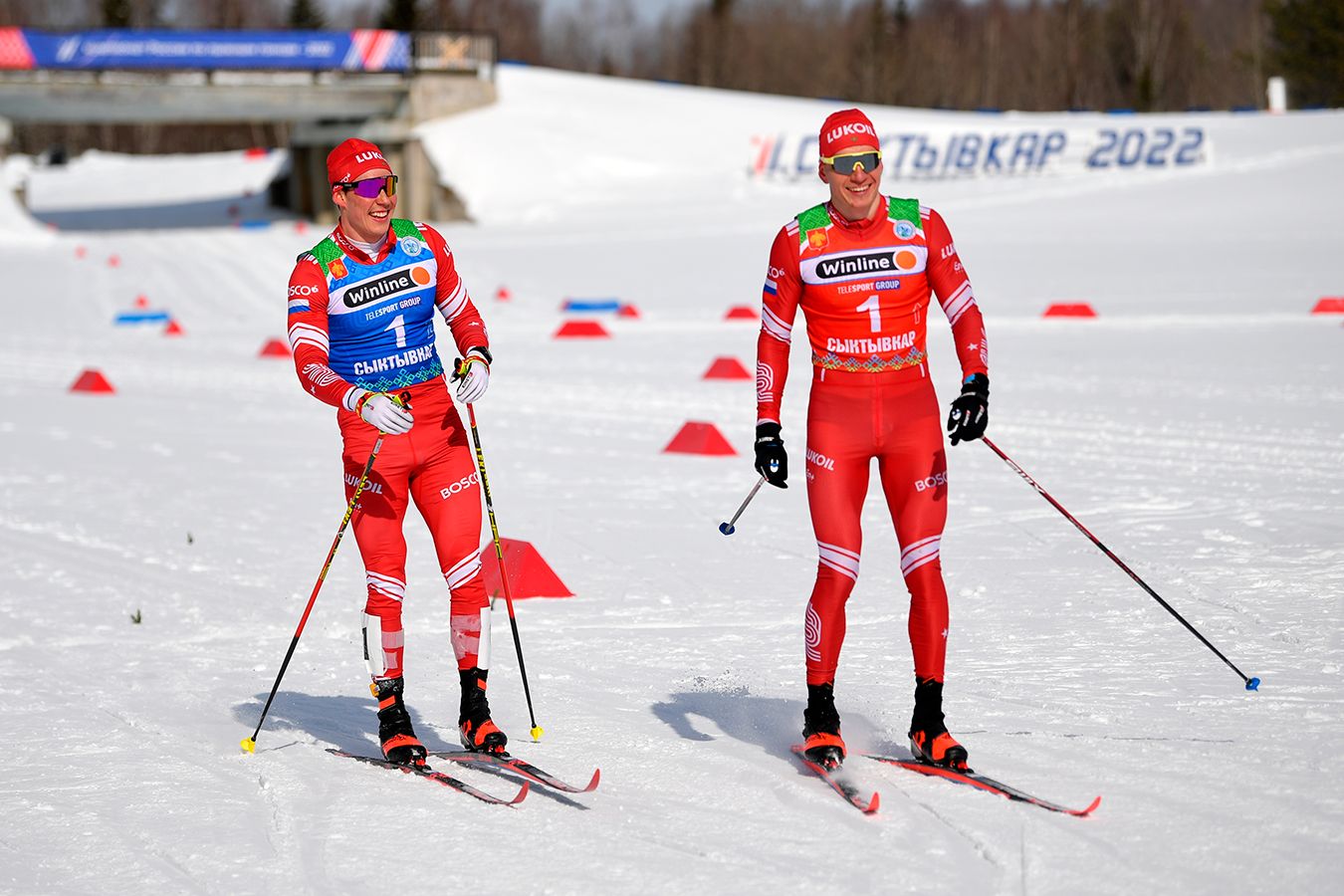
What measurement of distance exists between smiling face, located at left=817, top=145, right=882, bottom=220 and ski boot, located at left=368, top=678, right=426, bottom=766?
2141 millimetres

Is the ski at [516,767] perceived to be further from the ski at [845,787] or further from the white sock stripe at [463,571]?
the ski at [845,787]

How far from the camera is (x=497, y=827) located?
464cm

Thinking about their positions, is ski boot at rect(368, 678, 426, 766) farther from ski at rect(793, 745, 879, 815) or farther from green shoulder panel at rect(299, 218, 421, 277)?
green shoulder panel at rect(299, 218, 421, 277)

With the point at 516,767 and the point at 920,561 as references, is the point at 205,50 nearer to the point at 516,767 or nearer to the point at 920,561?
the point at 516,767

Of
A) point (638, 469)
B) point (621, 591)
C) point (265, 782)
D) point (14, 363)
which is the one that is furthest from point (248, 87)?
point (265, 782)

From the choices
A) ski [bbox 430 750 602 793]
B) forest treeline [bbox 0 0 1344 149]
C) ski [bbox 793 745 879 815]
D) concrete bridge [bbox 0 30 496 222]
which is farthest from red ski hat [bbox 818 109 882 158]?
forest treeline [bbox 0 0 1344 149]

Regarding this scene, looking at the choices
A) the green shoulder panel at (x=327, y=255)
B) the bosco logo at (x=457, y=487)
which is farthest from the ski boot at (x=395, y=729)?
the green shoulder panel at (x=327, y=255)

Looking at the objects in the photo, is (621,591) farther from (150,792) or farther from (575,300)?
Answer: (575,300)

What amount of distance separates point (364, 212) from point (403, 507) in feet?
3.22

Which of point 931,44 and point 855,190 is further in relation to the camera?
point 931,44

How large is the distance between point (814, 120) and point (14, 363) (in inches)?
971

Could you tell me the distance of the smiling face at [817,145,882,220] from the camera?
504 cm

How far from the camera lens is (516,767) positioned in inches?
203

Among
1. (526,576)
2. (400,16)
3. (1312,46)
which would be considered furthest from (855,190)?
(400,16)
